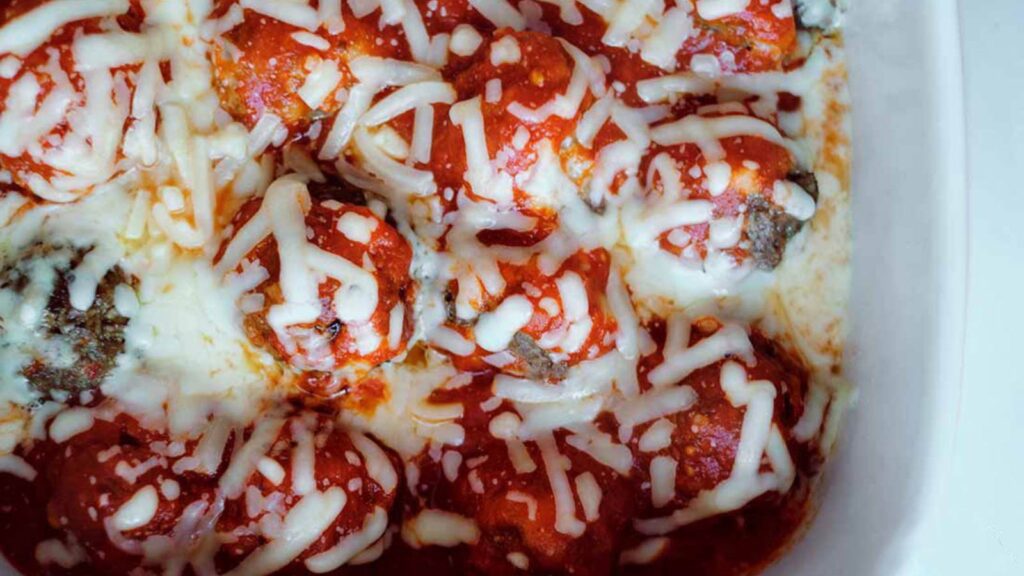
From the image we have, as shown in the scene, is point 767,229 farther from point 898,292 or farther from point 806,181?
point 898,292

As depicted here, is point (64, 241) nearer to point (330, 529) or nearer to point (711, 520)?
point (330, 529)

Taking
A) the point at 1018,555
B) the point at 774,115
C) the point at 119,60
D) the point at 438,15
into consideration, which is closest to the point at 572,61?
the point at 438,15

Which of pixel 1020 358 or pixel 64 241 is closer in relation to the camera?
pixel 64 241

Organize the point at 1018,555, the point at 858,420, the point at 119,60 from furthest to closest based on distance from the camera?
1. the point at 1018,555
2. the point at 858,420
3. the point at 119,60

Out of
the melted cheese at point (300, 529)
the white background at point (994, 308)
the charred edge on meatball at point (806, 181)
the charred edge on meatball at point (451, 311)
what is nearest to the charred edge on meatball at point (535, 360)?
the charred edge on meatball at point (451, 311)

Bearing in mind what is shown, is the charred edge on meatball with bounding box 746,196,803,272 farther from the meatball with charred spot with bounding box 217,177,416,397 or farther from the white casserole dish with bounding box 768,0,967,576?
the meatball with charred spot with bounding box 217,177,416,397

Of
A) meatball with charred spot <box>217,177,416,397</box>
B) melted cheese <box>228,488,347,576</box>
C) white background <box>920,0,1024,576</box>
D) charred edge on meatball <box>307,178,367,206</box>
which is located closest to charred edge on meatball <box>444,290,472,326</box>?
meatball with charred spot <box>217,177,416,397</box>

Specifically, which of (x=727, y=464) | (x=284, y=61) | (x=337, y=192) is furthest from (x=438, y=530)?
(x=284, y=61)
